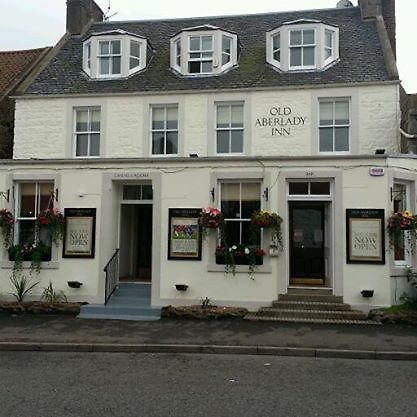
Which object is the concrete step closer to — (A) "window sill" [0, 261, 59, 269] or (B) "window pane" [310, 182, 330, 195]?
(B) "window pane" [310, 182, 330, 195]

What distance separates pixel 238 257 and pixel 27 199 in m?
6.56

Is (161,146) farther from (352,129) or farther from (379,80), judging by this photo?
(379,80)

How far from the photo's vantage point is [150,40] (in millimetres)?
18250

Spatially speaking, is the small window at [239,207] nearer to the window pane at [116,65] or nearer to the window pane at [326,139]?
the window pane at [326,139]

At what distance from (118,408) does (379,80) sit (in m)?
12.1

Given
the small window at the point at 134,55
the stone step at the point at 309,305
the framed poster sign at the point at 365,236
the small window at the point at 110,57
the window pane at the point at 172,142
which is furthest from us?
the small window at the point at 134,55

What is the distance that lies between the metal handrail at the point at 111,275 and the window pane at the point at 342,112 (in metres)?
7.60

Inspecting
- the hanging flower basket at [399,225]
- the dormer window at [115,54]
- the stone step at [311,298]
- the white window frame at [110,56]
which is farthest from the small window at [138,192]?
the hanging flower basket at [399,225]

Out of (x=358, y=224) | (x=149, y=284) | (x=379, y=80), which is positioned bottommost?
(x=149, y=284)

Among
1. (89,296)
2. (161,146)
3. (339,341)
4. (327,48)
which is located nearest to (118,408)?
(339,341)

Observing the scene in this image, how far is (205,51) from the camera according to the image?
53.2 feet

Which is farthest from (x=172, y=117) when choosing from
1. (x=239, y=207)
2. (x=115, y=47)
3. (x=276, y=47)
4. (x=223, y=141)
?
(x=276, y=47)

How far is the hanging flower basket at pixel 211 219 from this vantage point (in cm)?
1299

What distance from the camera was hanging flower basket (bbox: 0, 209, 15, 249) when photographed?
1403 cm
